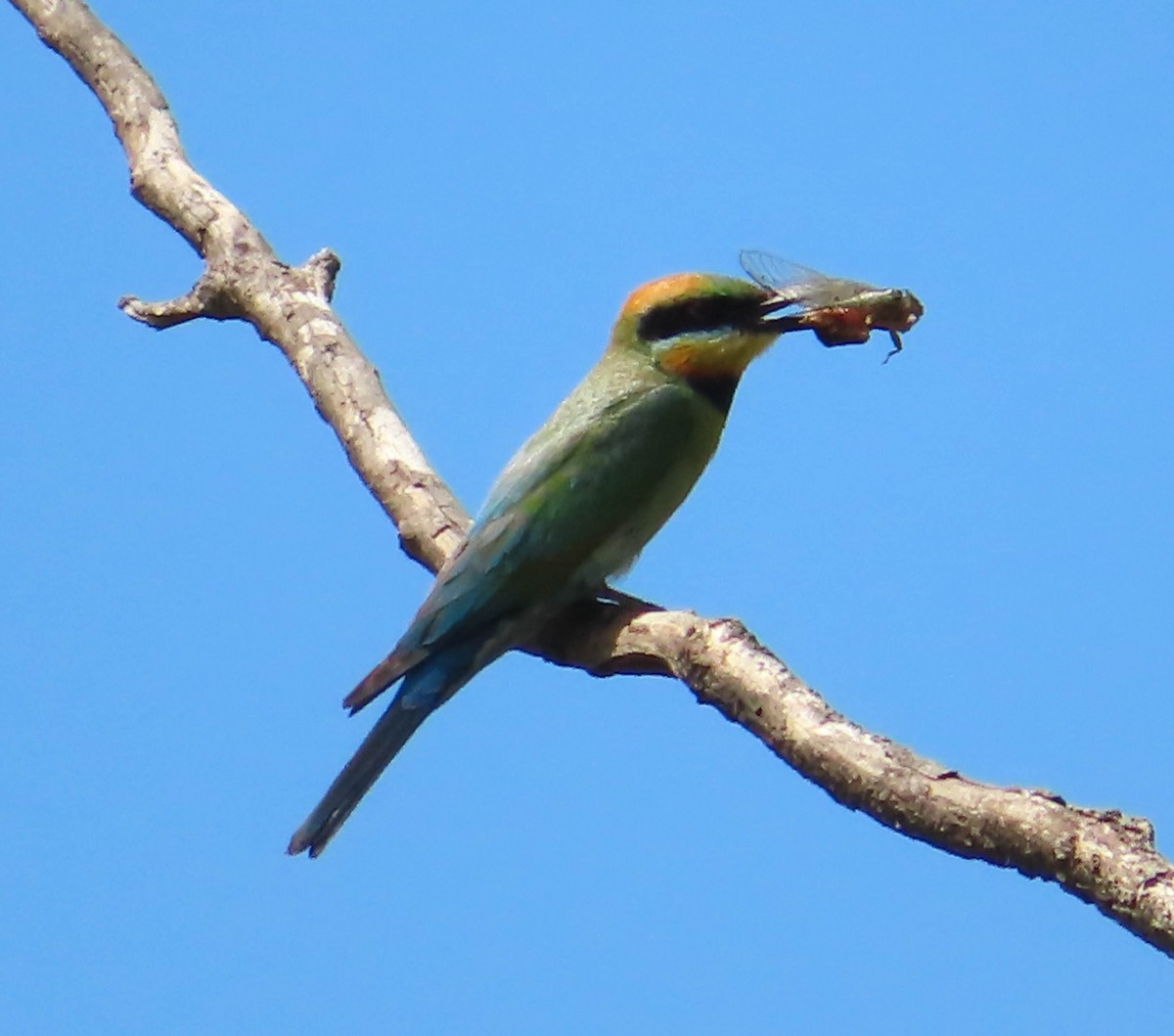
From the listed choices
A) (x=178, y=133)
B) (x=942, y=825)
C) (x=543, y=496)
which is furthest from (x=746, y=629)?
(x=178, y=133)

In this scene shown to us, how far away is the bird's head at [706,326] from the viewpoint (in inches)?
157

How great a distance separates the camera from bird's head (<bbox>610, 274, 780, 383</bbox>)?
13.1 ft

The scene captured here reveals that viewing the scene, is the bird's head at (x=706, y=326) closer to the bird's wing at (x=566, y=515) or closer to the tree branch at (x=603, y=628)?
the bird's wing at (x=566, y=515)

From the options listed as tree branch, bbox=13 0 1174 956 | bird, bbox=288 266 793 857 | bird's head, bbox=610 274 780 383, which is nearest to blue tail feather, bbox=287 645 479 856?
bird, bbox=288 266 793 857

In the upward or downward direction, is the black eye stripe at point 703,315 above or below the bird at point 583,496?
above

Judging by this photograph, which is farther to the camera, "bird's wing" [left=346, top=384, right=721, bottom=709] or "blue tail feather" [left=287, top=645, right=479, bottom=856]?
"bird's wing" [left=346, top=384, right=721, bottom=709]

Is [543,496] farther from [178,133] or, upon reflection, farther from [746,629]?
[178,133]

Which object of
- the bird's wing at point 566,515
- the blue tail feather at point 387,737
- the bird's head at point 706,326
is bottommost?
the blue tail feather at point 387,737

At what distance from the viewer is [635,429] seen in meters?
3.78

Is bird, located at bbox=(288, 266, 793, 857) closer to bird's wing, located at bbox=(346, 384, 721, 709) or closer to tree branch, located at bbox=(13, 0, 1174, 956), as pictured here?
bird's wing, located at bbox=(346, 384, 721, 709)

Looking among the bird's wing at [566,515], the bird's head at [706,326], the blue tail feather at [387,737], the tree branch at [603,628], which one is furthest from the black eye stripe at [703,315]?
the blue tail feather at [387,737]

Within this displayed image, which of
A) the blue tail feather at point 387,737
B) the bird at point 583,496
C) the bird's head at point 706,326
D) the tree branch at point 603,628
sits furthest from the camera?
the bird's head at point 706,326

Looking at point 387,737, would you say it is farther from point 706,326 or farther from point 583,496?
point 706,326

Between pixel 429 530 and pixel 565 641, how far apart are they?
390 mm
